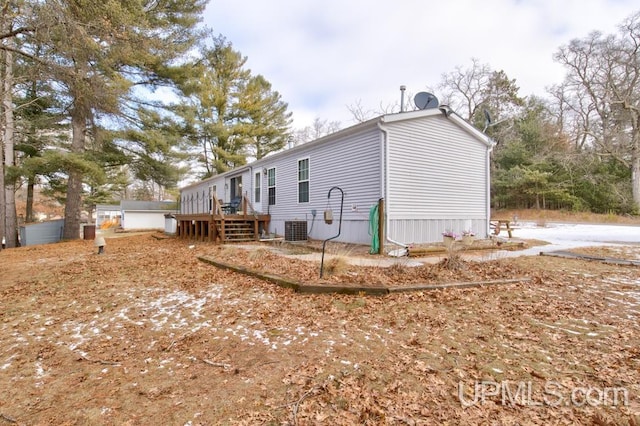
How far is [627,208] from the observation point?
22.9 meters

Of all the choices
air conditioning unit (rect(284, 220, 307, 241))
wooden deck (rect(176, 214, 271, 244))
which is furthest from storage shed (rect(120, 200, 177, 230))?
air conditioning unit (rect(284, 220, 307, 241))

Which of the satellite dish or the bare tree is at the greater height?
the bare tree

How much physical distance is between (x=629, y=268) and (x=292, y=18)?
515 inches

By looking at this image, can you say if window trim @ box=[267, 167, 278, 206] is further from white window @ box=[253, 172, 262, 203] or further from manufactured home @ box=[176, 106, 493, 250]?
white window @ box=[253, 172, 262, 203]

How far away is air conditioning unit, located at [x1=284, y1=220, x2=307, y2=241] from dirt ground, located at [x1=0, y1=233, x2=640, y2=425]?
5519 mm

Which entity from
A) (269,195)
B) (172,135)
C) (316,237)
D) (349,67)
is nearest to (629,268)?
(316,237)

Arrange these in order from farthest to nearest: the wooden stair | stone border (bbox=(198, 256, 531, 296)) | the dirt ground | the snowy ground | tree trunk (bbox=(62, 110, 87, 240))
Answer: tree trunk (bbox=(62, 110, 87, 240))
the wooden stair
the snowy ground
stone border (bbox=(198, 256, 531, 296))
the dirt ground

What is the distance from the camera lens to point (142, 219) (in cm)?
2766

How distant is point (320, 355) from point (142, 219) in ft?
96.2

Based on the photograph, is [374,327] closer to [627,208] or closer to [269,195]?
[269,195]

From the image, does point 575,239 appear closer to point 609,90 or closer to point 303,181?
point 303,181

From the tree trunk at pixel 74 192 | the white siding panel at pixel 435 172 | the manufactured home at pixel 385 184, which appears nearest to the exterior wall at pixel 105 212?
the tree trunk at pixel 74 192

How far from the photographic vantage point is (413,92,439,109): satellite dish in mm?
9777

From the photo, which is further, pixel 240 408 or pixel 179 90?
pixel 179 90
